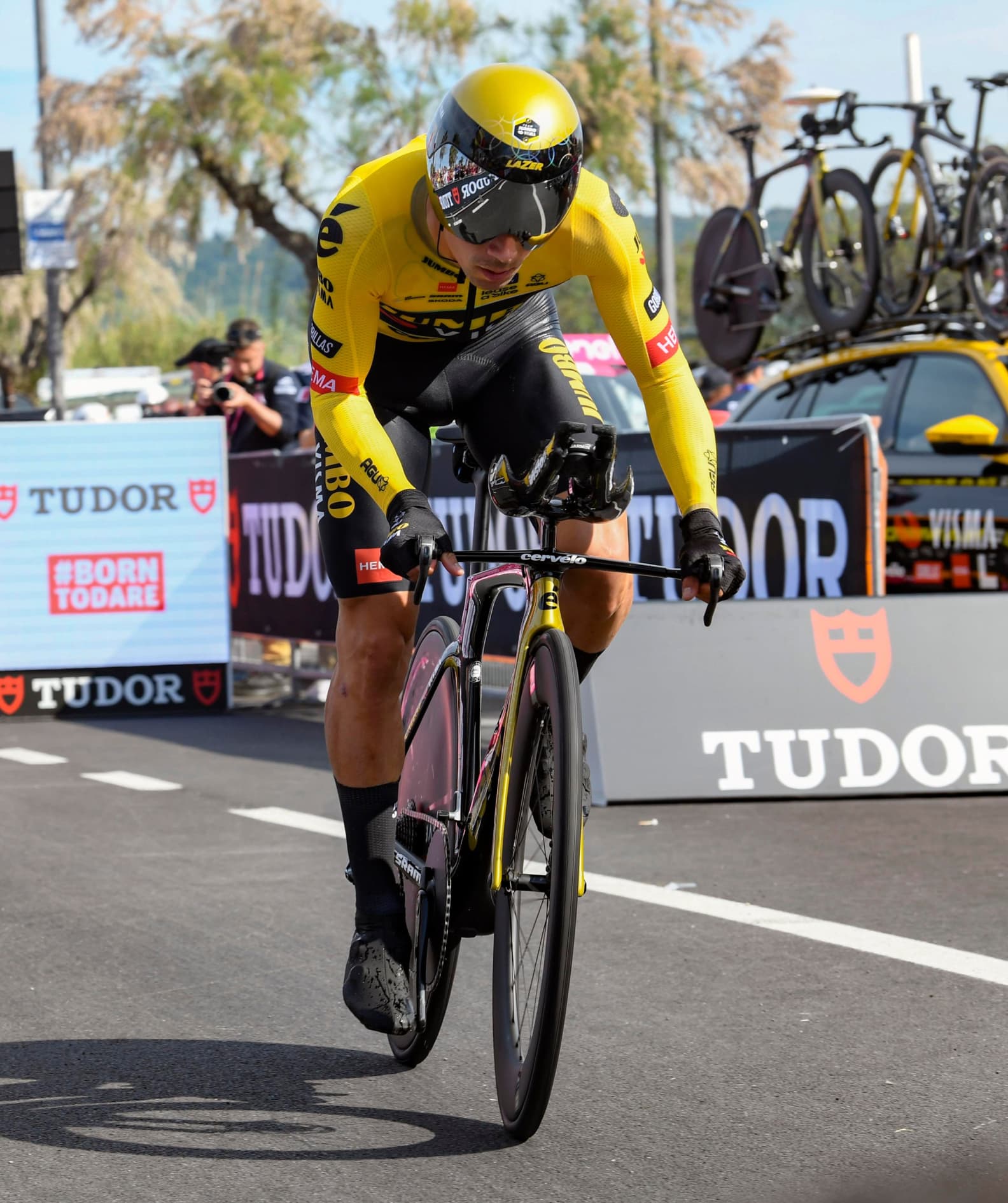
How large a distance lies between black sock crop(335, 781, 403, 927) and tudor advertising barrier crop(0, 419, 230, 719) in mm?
7123

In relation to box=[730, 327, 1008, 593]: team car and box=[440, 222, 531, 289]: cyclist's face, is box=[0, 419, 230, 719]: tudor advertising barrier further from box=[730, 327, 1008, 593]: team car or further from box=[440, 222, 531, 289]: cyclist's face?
box=[440, 222, 531, 289]: cyclist's face

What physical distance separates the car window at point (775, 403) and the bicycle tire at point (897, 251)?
69 centimetres

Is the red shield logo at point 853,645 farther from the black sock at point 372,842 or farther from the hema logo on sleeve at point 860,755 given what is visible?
the black sock at point 372,842

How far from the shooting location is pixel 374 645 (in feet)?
13.3

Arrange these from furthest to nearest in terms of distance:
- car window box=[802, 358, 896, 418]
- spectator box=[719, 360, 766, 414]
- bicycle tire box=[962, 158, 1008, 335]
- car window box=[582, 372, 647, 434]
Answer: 1. spectator box=[719, 360, 766, 414]
2. car window box=[582, 372, 647, 434]
3. car window box=[802, 358, 896, 418]
4. bicycle tire box=[962, 158, 1008, 335]

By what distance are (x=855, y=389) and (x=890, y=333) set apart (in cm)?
55

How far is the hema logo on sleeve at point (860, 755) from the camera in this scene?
24.6ft

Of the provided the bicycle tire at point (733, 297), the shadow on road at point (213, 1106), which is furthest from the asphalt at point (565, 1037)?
the bicycle tire at point (733, 297)

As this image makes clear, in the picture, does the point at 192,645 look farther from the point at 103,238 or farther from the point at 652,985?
the point at 103,238

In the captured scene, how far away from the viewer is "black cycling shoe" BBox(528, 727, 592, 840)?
11.4ft

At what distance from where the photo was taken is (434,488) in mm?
10391

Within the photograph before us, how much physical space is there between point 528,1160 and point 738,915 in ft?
7.06

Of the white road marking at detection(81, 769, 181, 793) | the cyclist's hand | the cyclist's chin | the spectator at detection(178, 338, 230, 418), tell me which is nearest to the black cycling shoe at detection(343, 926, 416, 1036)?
the cyclist's hand

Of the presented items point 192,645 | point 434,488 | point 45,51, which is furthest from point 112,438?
point 45,51
